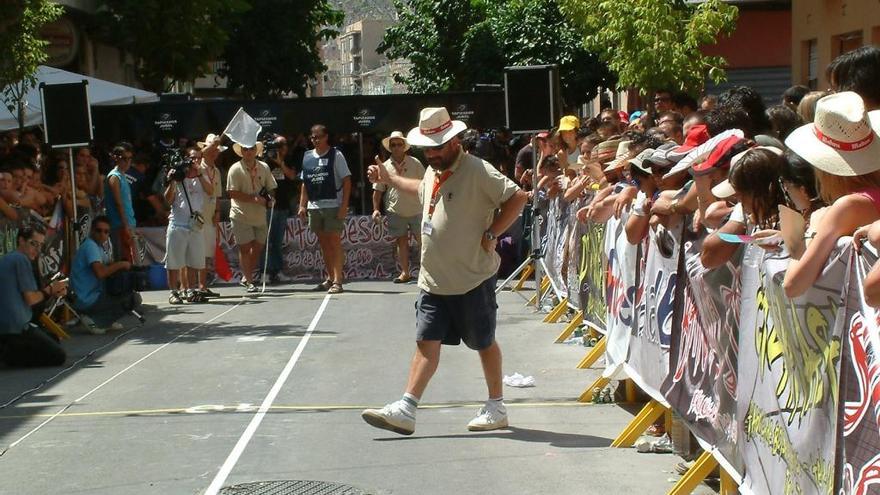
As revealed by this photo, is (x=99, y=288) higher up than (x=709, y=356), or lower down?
lower down

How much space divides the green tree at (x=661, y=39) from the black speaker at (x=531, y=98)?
5.16 metres

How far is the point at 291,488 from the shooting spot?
7570 millimetres

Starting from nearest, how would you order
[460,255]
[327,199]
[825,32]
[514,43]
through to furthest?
1. [460,255]
2. [327,199]
3. [825,32]
4. [514,43]

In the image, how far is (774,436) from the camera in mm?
5699

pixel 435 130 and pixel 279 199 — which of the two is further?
pixel 279 199

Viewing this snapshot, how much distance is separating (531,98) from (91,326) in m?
5.89

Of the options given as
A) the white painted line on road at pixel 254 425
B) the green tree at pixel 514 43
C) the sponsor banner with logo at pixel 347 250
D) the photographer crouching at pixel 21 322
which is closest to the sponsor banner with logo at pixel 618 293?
the white painted line on road at pixel 254 425

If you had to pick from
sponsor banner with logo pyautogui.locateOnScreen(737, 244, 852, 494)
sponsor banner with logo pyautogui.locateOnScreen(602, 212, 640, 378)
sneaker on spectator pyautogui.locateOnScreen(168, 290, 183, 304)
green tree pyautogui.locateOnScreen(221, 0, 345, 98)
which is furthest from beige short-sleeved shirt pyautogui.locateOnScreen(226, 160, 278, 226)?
green tree pyautogui.locateOnScreen(221, 0, 345, 98)

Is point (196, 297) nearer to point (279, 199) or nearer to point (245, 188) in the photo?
point (245, 188)

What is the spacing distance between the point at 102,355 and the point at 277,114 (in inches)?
410

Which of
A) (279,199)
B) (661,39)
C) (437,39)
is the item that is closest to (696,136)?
(279,199)

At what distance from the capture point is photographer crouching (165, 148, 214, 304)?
1772cm

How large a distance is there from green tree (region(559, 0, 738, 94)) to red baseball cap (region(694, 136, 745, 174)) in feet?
49.7

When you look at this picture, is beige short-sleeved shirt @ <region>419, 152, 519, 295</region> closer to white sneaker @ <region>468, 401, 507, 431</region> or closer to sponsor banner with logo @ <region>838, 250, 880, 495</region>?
white sneaker @ <region>468, 401, 507, 431</region>
